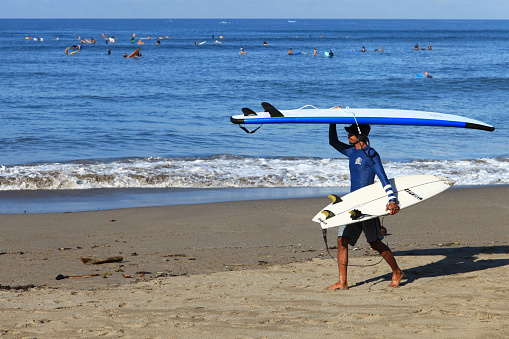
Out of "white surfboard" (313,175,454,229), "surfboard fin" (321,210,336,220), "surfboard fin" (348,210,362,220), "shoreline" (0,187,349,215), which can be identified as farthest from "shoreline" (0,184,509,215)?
"surfboard fin" (348,210,362,220)

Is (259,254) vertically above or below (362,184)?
below

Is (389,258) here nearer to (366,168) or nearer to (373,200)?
(373,200)

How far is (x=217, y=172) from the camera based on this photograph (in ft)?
38.1


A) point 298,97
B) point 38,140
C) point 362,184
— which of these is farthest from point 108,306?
point 298,97

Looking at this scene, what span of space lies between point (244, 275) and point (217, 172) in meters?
6.36

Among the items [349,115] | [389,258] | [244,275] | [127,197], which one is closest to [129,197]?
[127,197]

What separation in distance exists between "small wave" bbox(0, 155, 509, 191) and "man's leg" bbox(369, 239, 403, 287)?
5853mm

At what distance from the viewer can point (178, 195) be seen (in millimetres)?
9930

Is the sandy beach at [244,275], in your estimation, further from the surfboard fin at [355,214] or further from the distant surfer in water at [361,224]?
the surfboard fin at [355,214]

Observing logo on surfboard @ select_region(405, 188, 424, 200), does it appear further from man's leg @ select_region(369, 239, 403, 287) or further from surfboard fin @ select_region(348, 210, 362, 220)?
surfboard fin @ select_region(348, 210, 362, 220)

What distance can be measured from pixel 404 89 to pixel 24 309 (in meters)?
26.7

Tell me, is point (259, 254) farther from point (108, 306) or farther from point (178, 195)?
point (178, 195)

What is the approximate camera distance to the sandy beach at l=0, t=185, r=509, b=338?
3.86m

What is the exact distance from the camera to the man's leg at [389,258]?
4.88 m
